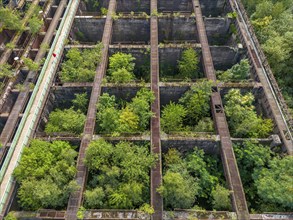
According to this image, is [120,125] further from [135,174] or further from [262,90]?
[262,90]

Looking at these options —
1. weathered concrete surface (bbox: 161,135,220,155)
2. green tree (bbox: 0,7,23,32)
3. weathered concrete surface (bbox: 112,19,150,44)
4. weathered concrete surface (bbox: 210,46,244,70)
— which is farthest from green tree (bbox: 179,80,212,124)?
green tree (bbox: 0,7,23,32)

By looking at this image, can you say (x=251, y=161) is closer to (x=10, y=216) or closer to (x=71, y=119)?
(x=71, y=119)

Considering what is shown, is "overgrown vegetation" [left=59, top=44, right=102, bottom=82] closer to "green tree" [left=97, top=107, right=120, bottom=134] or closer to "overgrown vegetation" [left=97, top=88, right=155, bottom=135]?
"overgrown vegetation" [left=97, top=88, right=155, bottom=135]

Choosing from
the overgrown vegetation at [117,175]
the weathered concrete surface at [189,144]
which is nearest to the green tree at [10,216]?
the overgrown vegetation at [117,175]

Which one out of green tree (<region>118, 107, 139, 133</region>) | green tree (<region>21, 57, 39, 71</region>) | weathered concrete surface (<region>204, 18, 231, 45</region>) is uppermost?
weathered concrete surface (<region>204, 18, 231, 45</region>)

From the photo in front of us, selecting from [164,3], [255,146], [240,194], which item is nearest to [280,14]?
[164,3]

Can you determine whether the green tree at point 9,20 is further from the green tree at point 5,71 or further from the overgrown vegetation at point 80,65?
the overgrown vegetation at point 80,65
